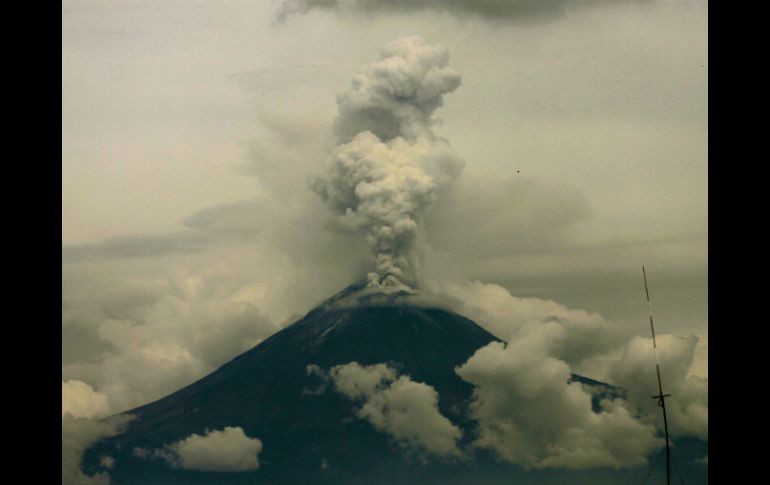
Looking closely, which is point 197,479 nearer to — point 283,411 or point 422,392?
point 283,411

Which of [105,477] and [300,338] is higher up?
[300,338]

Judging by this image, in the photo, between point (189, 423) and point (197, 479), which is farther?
point (197, 479)

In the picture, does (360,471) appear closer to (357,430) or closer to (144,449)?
(357,430)

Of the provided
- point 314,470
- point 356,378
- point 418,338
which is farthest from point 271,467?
point 418,338

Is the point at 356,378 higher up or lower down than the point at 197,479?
higher up

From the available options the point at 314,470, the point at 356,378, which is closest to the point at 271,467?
the point at 314,470

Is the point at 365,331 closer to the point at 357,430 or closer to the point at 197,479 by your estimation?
the point at 357,430

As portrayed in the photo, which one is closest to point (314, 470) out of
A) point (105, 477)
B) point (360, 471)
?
point (360, 471)

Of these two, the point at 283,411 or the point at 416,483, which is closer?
the point at 283,411
